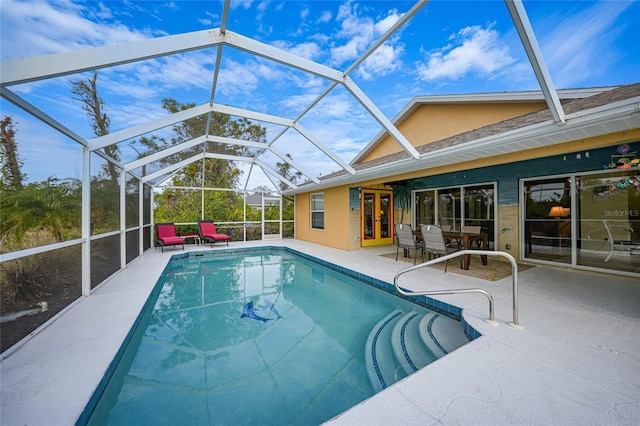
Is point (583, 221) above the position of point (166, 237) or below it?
above

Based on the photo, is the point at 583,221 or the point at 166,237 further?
the point at 166,237

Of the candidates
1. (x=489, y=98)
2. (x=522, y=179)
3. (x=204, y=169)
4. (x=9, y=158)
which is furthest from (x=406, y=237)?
(x=204, y=169)

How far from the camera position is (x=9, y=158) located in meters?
2.59

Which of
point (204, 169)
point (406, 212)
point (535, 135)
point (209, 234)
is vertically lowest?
point (209, 234)

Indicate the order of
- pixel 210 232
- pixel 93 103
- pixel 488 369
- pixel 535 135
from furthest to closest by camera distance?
pixel 210 232 → pixel 535 135 → pixel 93 103 → pixel 488 369

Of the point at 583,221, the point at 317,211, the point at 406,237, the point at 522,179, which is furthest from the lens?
the point at 317,211

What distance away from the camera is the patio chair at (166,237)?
9325 mm

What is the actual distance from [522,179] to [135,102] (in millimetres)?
8793

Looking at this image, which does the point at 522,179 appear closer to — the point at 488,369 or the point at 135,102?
the point at 488,369

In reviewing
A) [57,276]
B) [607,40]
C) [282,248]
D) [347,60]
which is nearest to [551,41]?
[607,40]

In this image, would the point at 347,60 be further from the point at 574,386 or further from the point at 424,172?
the point at 574,386

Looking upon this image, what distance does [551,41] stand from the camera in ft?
11.5

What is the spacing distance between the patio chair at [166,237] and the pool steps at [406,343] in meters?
8.39

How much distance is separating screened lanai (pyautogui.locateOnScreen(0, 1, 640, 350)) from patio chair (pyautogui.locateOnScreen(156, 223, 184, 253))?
4.48 ft
